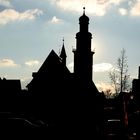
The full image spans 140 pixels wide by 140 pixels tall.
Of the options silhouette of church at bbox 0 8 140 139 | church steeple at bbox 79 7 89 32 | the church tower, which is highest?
church steeple at bbox 79 7 89 32

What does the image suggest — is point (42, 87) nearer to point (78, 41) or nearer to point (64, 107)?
point (64, 107)

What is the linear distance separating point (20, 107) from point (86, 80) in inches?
395

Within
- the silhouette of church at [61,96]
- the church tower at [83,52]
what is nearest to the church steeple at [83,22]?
the church tower at [83,52]

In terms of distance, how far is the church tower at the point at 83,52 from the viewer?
55.4m

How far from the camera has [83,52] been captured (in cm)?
5625

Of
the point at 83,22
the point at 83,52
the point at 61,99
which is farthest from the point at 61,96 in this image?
the point at 83,22

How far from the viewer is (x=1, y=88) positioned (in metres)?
57.7

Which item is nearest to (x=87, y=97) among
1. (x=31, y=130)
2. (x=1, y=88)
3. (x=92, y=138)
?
(x=1, y=88)

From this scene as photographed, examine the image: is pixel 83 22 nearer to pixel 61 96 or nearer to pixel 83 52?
pixel 83 52

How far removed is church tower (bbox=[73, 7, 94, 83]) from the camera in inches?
2180

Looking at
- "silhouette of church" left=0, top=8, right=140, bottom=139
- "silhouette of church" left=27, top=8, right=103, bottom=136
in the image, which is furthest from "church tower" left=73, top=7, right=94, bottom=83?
"silhouette of church" left=27, top=8, right=103, bottom=136

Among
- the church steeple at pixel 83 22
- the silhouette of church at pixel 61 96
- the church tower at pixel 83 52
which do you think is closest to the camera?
the silhouette of church at pixel 61 96

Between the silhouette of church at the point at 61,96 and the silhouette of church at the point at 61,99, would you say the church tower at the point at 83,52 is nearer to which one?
the silhouette of church at the point at 61,99

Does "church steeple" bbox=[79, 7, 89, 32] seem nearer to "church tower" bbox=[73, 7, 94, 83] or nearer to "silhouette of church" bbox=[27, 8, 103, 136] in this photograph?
"church tower" bbox=[73, 7, 94, 83]
